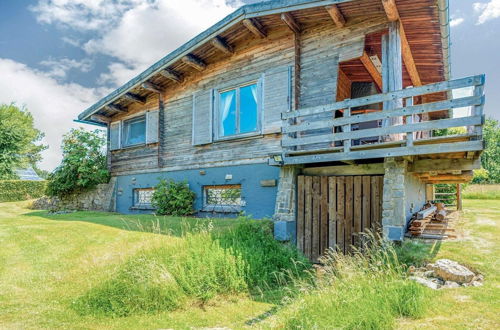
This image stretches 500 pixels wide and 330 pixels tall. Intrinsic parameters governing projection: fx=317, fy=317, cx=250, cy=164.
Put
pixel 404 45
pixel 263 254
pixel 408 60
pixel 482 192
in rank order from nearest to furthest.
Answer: pixel 263 254 < pixel 404 45 < pixel 408 60 < pixel 482 192

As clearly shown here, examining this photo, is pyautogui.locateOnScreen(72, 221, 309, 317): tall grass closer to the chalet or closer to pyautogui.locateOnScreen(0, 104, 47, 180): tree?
the chalet

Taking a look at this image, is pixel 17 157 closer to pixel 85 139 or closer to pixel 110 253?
pixel 85 139

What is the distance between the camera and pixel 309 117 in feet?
25.6

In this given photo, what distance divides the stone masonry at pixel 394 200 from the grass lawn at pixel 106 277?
1.37 ft

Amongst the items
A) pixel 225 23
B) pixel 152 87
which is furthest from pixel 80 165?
pixel 225 23

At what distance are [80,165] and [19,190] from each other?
10.8m

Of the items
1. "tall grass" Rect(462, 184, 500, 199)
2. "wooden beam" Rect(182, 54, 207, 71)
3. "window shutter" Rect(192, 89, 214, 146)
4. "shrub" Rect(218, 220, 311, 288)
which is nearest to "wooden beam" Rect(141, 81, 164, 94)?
"window shutter" Rect(192, 89, 214, 146)

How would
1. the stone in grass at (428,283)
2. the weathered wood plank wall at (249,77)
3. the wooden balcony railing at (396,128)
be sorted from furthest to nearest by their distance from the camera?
the weathered wood plank wall at (249,77)
the wooden balcony railing at (396,128)
the stone in grass at (428,283)

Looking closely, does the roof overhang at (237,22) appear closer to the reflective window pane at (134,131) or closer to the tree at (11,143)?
the reflective window pane at (134,131)

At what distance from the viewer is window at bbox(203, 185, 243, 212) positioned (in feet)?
29.8

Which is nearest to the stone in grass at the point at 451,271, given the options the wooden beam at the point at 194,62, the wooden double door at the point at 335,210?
the wooden double door at the point at 335,210

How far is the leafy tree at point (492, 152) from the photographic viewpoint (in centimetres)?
3559

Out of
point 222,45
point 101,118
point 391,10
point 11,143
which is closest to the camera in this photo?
point 391,10

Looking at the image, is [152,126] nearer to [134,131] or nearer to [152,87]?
[152,87]
